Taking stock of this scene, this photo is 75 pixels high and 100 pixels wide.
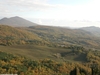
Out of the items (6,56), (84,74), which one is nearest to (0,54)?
(6,56)

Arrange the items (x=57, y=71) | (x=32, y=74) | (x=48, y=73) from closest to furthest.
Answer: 1. (x=32, y=74)
2. (x=48, y=73)
3. (x=57, y=71)

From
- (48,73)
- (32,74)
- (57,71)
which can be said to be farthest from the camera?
(57,71)

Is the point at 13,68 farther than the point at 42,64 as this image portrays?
No

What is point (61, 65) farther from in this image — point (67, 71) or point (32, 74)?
point (32, 74)

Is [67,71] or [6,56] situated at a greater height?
[6,56]

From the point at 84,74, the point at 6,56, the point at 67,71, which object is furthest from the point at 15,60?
the point at 84,74

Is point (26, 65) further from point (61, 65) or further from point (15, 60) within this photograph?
point (61, 65)

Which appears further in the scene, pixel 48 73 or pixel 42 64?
pixel 42 64

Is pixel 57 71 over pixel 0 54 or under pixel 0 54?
under

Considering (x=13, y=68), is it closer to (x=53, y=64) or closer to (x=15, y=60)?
(x=15, y=60)
